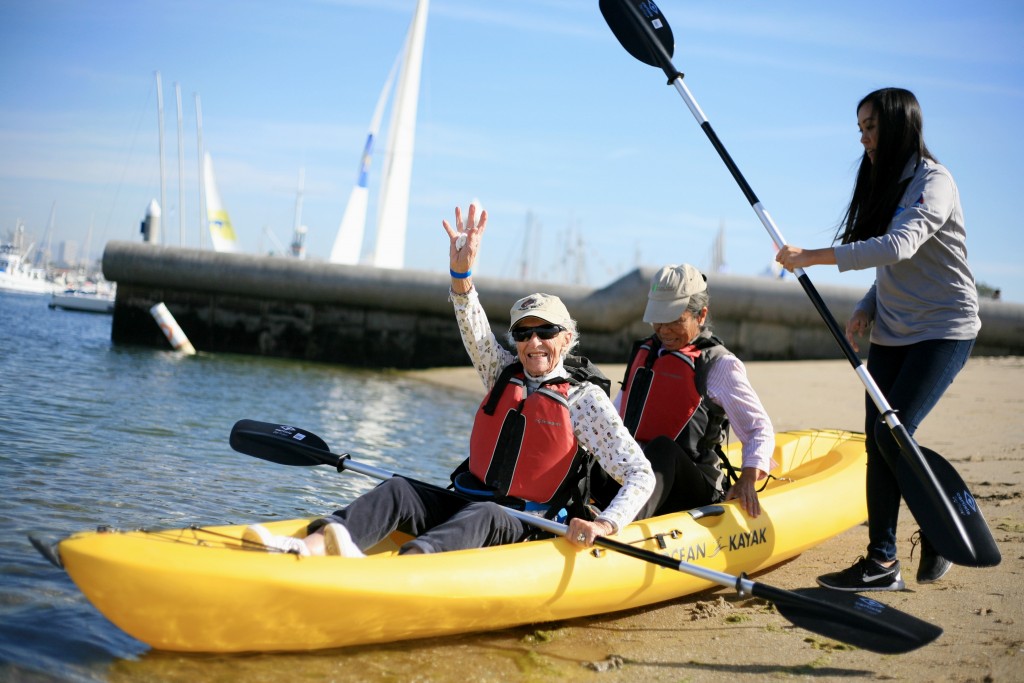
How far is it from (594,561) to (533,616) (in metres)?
0.27

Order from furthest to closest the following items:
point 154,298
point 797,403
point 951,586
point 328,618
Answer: point 154,298, point 797,403, point 951,586, point 328,618

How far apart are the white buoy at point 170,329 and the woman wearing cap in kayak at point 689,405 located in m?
11.8

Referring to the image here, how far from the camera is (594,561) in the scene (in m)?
3.12

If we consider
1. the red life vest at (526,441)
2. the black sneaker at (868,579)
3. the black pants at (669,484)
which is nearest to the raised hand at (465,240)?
the red life vest at (526,441)

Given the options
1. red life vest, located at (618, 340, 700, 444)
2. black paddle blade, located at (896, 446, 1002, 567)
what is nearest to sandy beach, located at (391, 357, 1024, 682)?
black paddle blade, located at (896, 446, 1002, 567)

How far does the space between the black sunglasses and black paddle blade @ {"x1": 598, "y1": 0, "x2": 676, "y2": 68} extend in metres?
2.03

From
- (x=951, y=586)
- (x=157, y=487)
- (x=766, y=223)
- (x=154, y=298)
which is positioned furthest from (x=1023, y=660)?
(x=154, y=298)

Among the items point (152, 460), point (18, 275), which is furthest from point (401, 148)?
point (18, 275)

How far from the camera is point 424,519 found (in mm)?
3111

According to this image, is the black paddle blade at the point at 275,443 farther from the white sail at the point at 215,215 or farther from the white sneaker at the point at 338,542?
the white sail at the point at 215,215

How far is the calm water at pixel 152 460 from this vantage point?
272 centimetres

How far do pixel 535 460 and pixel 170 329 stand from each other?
12311 mm

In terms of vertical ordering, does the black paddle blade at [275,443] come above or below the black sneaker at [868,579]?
above

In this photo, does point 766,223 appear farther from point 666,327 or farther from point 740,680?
point 740,680
